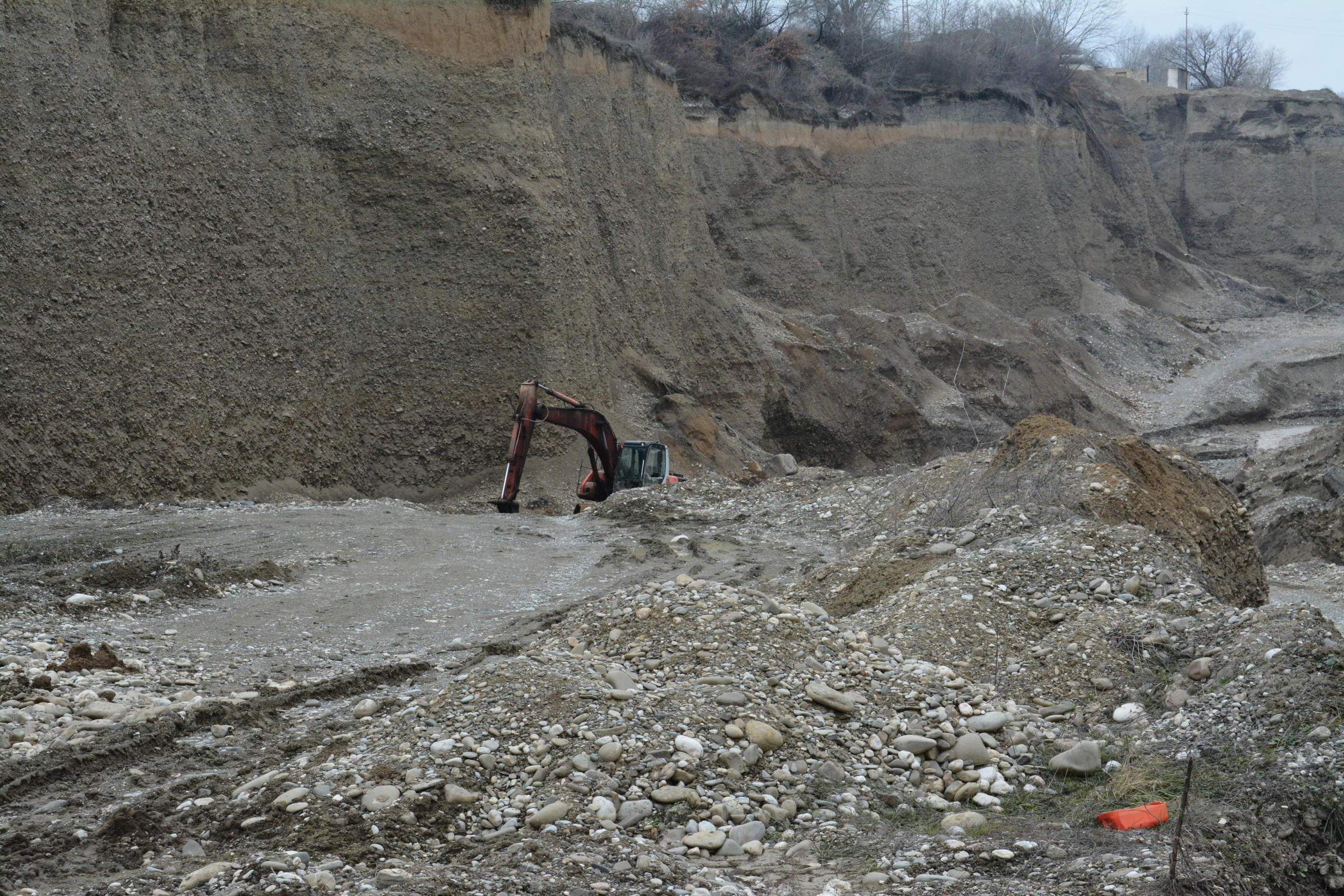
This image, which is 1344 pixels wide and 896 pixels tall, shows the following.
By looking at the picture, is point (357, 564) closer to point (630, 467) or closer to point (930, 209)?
point (630, 467)

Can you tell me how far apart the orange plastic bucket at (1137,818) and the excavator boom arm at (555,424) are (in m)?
13.3

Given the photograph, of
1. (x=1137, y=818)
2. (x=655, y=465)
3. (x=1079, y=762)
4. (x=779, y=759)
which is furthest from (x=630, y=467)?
(x=1137, y=818)

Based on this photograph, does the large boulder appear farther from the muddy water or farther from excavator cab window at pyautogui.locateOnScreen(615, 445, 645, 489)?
excavator cab window at pyautogui.locateOnScreen(615, 445, 645, 489)

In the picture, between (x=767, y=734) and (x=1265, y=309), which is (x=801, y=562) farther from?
(x=1265, y=309)

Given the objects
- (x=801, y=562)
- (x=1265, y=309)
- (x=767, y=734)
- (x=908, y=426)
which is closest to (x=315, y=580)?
(x=801, y=562)

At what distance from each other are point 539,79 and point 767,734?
2061 centimetres

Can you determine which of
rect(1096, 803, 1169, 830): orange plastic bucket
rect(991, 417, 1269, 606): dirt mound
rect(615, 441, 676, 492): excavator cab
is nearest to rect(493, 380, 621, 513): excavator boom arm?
rect(615, 441, 676, 492): excavator cab

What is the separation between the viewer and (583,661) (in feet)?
22.2

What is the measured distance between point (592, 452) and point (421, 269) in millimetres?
5408

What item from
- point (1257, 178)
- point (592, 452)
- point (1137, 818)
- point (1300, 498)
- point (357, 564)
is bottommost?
point (1300, 498)

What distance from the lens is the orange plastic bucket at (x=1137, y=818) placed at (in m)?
5.15

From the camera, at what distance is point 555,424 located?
61.4 feet

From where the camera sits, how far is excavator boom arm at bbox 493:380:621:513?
17.8m

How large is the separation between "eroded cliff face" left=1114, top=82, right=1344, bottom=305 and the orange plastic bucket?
45925 millimetres
